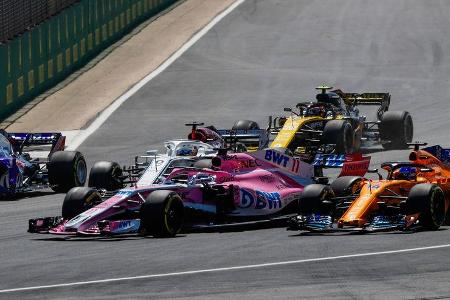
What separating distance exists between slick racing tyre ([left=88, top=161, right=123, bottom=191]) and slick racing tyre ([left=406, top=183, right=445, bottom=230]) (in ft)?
20.8

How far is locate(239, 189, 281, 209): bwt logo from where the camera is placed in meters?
22.9

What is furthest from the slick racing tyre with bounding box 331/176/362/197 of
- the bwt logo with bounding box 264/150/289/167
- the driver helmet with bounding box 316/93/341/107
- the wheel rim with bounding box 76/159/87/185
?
the driver helmet with bounding box 316/93/341/107

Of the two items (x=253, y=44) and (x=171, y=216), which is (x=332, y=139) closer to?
(x=171, y=216)

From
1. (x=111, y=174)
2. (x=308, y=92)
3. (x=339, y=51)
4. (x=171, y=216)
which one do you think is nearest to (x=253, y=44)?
(x=339, y=51)

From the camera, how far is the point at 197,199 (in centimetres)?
2238

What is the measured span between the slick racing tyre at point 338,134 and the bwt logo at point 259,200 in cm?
944

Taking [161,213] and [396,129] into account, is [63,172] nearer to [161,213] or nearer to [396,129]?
[161,213]

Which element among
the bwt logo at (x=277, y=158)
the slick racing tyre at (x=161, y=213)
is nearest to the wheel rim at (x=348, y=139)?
the bwt logo at (x=277, y=158)

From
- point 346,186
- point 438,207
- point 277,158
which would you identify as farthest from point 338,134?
point 438,207

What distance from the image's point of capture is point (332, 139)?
1282 inches

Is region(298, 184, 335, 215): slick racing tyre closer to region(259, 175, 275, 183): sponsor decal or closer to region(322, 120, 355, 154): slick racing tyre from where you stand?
region(259, 175, 275, 183): sponsor decal

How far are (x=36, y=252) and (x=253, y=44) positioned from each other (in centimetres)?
3350

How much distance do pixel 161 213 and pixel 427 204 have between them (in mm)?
4040

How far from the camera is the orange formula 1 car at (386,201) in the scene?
21.1 meters
